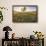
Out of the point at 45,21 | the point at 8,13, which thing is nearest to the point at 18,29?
the point at 8,13

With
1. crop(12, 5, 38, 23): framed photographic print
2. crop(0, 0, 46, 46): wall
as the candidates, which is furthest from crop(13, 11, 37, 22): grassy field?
crop(0, 0, 46, 46): wall

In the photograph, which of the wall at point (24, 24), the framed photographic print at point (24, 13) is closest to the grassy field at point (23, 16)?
the framed photographic print at point (24, 13)

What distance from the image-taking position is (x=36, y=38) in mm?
4309

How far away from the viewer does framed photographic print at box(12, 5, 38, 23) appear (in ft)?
14.5

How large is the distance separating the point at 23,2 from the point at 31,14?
419 millimetres

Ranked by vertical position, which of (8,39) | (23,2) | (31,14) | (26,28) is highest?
(23,2)

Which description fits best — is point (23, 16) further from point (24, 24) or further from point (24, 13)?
point (24, 24)

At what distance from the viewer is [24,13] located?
4445mm

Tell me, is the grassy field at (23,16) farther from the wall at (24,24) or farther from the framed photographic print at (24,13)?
the wall at (24,24)

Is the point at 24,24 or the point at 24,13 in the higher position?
the point at 24,13

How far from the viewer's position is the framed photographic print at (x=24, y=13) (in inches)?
174

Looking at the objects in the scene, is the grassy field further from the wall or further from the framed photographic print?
the wall

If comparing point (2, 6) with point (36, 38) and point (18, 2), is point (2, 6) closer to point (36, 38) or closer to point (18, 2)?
point (18, 2)

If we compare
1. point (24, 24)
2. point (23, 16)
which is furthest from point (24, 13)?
point (24, 24)
